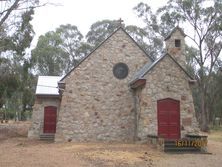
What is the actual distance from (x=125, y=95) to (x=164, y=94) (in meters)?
3.23

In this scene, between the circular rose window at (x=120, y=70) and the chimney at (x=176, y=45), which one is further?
the circular rose window at (x=120, y=70)

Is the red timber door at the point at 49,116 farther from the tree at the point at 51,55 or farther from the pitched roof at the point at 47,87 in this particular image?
the tree at the point at 51,55

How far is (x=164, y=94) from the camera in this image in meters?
20.3

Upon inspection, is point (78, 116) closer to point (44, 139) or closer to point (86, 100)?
point (86, 100)

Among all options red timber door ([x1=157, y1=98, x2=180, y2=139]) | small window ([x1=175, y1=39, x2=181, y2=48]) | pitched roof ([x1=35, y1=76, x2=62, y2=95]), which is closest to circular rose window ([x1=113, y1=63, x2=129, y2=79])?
small window ([x1=175, y1=39, x2=181, y2=48])

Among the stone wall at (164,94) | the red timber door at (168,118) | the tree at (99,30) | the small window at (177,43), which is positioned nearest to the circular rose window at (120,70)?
the stone wall at (164,94)

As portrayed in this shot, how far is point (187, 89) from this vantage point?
20.8 meters

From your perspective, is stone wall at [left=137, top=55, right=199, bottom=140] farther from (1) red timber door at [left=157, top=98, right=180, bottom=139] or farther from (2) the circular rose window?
(2) the circular rose window

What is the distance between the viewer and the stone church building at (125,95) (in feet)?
66.5

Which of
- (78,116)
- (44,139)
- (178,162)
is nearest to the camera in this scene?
(178,162)

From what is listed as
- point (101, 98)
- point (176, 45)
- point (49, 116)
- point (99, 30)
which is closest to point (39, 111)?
Result: point (49, 116)

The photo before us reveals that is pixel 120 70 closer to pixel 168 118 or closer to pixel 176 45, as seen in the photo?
pixel 176 45

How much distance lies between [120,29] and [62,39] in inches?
1538

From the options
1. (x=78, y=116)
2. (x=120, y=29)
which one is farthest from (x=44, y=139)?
(x=120, y=29)
